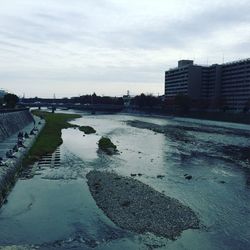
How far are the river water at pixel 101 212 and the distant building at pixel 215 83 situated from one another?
93.0m

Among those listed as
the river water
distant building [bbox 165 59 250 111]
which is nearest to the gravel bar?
the river water

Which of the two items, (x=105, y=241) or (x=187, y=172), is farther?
(x=187, y=172)

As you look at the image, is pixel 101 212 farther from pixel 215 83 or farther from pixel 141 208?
pixel 215 83

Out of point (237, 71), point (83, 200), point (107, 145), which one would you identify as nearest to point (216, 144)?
point (107, 145)

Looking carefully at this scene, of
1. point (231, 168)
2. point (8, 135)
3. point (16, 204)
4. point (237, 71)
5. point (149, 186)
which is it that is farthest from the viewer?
point (237, 71)

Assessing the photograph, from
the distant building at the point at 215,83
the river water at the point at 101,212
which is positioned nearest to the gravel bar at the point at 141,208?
the river water at the point at 101,212

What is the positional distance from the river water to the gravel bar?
549 millimetres

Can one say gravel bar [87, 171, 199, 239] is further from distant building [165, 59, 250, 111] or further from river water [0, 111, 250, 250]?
distant building [165, 59, 250, 111]

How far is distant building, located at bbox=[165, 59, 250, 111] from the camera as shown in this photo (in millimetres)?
137500

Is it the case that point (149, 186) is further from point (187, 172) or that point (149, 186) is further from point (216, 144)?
point (216, 144)

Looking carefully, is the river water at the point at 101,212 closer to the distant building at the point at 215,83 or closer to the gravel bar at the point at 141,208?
the gravel bar at the point at 141,208

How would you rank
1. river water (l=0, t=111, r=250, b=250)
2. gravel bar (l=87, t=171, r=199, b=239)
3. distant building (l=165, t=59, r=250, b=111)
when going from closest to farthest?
river water (l=0, t=111, r=250, b=250), gravel bar (l=87, t=171, r=199, b=239), distant building (l=165, t=59, r=250, b=111)

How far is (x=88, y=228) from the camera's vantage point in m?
18.8

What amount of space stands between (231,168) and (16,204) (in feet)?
69.5
